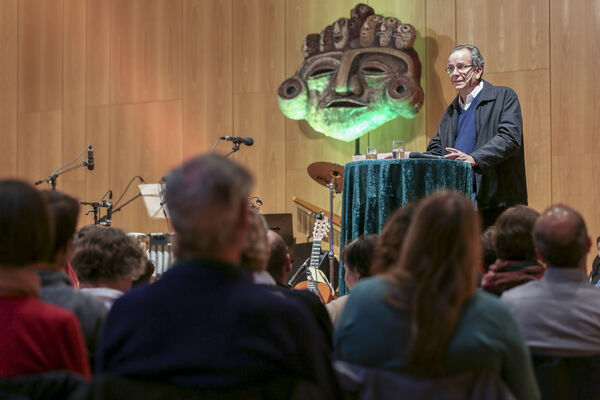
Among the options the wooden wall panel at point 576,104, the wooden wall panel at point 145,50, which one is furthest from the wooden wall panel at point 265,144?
the wooden wall panel at point 576,104

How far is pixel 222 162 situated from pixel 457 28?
18.6 ft

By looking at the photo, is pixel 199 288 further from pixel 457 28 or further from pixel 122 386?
pixel 457 28

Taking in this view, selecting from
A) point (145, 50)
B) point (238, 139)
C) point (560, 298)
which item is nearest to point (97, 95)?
point (145, 50)

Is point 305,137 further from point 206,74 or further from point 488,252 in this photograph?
point 488,252

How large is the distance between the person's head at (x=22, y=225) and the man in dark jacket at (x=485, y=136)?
9.05ft

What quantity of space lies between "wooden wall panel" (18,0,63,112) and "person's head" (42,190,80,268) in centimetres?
674

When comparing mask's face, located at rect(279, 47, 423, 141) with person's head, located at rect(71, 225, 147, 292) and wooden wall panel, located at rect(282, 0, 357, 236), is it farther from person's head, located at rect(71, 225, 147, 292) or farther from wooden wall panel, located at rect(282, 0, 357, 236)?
person's head, located at rect(71, 225, 147, 292)

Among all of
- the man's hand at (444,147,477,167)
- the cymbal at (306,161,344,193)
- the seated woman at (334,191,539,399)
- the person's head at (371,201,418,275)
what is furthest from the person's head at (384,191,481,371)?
the cymbal at (306,161,344,193)

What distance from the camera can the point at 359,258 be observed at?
255 centimetres

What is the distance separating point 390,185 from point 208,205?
2508 mm

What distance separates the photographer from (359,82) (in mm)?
6555

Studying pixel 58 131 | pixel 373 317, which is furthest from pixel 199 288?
pixel 58 131

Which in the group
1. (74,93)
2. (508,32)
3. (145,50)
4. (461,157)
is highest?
(145,50)

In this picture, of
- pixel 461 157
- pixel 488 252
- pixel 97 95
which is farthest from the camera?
pixel 97 95
